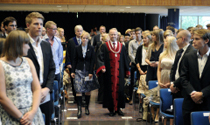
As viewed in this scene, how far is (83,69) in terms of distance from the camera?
20.8 feet

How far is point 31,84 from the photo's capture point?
285 cm

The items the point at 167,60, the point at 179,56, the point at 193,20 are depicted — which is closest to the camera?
the point at 179,56

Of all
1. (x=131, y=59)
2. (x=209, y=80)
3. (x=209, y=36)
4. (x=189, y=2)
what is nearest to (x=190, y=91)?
(x=209, y=80)

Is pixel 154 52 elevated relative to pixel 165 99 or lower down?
elevated

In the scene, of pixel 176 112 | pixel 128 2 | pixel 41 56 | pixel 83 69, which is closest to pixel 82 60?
pixel 83 69

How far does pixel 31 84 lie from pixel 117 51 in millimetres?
3862

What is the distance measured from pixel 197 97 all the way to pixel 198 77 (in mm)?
260

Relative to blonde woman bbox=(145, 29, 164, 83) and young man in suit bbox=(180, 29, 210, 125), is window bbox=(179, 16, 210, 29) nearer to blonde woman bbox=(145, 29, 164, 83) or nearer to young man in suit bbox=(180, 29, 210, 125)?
blonde woman bbox=(145, 29, 164, 83)

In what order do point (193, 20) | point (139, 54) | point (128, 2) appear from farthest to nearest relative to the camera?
point (193, 20), point (128, 2), point (139, 54)

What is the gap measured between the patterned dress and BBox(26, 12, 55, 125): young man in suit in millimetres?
586

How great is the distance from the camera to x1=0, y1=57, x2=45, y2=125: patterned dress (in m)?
2.60

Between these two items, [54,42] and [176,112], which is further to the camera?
[54,42]

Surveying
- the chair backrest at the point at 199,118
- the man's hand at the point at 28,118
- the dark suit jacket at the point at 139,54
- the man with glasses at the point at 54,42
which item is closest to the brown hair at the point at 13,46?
the man's hand at the point at 28,118

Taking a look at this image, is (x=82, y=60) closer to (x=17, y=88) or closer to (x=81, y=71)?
(x=81, y=71)
